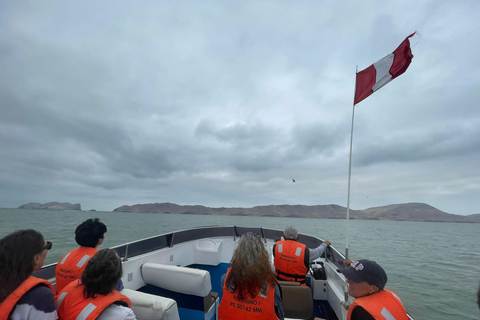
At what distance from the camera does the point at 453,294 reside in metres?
9.69

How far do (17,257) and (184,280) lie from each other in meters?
1.84

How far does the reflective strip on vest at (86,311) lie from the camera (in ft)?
5.00

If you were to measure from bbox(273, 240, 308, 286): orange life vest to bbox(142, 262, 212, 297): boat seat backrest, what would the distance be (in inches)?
45.3

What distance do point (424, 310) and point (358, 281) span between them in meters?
9.58

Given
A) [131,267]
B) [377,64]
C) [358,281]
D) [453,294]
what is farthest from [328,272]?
[453,294]

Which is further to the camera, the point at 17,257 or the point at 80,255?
the point at 80,255

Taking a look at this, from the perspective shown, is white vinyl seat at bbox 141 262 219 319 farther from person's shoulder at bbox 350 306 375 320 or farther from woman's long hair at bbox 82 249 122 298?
person's shoulder at bbox 350 306 375 320

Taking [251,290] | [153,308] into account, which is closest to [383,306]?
[251,290]

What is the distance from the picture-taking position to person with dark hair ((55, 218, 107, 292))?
2416 millimetres

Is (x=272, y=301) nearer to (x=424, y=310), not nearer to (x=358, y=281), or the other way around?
(x=358, y=281)

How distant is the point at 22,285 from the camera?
1.45 metres

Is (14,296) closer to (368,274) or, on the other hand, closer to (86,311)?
(86,311)

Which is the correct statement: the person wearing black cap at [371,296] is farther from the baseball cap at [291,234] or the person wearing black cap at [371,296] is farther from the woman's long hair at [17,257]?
the woman's long hair at [17,257]

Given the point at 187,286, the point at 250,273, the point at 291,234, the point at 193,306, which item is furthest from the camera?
the point at 291,234
